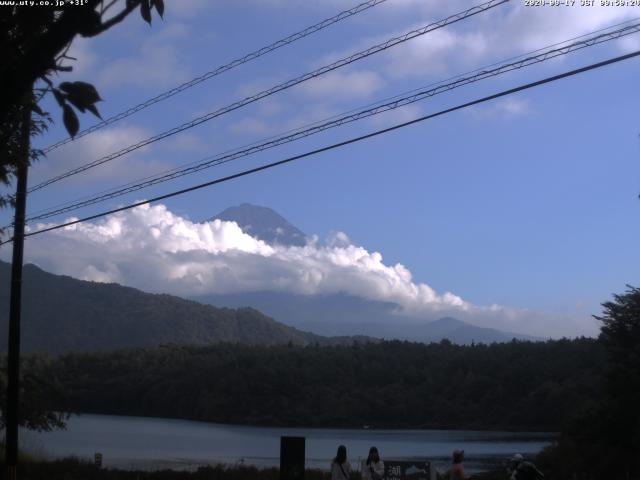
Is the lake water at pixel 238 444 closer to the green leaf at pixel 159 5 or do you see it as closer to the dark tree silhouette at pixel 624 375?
the dark tree silhouette at pixel 624 375

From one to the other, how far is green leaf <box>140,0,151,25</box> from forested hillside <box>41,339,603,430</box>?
5212 cm

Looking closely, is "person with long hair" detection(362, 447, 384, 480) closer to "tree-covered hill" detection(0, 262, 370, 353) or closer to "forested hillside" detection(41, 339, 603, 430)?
"forested hillside" detection(41, 339, 603, 430)

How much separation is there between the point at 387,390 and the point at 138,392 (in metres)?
22.4

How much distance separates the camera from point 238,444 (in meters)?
52.0

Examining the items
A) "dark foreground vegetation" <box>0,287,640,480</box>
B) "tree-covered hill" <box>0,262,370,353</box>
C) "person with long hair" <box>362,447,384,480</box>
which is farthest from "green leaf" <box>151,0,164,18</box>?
"tree-covered hill" <box>0,262,370,353</box>

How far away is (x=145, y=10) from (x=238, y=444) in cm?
4955

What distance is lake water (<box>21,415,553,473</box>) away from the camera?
126 feet

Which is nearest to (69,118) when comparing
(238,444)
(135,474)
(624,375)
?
(135,474)

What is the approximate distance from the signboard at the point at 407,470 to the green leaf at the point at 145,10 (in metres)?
13.0

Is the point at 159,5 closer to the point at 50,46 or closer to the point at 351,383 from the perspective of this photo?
the point at 50,46

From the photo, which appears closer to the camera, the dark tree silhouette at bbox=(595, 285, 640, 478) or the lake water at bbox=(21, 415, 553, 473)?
the dark tree silhouette at bbox=(595, 285, 640, 478)

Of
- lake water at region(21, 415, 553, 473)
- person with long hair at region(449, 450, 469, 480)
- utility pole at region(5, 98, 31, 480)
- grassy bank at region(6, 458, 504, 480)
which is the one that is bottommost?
lake water at region(21, 415, 553, 473)

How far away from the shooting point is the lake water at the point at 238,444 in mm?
38500

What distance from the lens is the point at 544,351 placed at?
64.9 m
